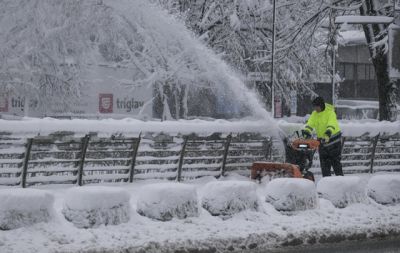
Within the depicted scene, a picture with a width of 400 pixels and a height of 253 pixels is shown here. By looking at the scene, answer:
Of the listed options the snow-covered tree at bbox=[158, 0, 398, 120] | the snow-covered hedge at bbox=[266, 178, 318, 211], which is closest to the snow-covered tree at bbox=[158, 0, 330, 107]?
the snow-covered tree at bbox=[158, 0, 398, 120]

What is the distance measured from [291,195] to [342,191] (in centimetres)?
117

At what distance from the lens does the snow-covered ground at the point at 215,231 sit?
380 inches

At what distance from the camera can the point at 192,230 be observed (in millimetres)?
10680

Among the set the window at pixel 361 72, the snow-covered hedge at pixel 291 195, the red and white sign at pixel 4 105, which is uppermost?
the window at pixel 361 72

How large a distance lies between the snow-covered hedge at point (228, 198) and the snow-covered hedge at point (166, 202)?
0.44m

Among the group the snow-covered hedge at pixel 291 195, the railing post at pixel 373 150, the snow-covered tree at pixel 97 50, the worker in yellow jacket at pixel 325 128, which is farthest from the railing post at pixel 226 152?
the snow-covered tree at pixel 97 50

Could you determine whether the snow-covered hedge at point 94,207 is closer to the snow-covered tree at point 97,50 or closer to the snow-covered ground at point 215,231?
the snow-covered ground at point 215,231

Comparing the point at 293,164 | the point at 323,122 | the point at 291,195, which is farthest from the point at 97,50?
the point at 291,195

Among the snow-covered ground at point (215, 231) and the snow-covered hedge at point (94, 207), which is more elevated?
the snow-covered hedge at point (94, 207)

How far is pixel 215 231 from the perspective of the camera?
1084 centimetres

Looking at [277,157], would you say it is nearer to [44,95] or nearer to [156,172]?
[156,172]

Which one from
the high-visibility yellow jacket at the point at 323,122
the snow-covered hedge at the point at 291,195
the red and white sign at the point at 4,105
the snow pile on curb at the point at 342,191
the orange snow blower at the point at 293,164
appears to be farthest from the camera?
the red and white sign at the point at 4,105

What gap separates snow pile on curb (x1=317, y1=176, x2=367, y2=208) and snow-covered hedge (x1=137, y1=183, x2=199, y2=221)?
110 inches

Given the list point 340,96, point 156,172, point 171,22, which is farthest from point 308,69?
point 340,96
